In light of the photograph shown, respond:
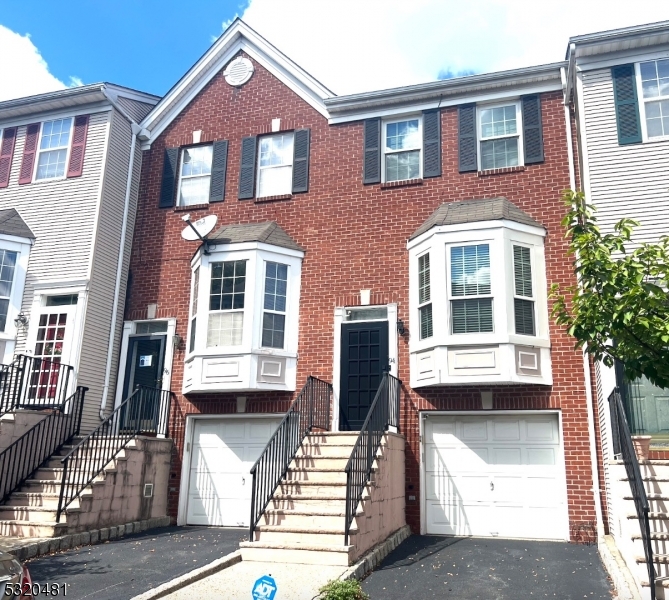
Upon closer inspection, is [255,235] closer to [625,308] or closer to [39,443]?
[39,443]

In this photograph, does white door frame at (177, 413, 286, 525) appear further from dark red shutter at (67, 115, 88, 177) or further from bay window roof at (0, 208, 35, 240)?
dark red shutter at (67, 115, 88, 177)

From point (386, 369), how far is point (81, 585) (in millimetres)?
6024

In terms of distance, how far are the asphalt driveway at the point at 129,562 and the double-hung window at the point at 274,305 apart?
136 inches

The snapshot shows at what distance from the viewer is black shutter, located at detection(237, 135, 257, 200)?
526 inches

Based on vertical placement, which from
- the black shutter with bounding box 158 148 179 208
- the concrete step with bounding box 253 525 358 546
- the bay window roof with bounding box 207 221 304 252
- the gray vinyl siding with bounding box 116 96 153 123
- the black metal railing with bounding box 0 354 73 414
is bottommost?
the concrete step with bounding box 253 525 358 546

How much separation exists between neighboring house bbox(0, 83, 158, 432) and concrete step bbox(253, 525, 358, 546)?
213 inches

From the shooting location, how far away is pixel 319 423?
11375 millimetres

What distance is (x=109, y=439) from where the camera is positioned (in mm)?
10773

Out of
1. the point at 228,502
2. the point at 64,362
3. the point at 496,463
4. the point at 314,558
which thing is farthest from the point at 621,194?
the point at 64,362

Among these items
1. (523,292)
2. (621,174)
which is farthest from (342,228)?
(621,174)

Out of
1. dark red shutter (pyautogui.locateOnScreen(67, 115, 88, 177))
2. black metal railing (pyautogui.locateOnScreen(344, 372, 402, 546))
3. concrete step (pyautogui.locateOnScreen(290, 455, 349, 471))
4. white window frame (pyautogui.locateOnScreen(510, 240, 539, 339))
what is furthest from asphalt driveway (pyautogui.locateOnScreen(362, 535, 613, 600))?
dark red shutter (pyautogui.locateOnScreen(67, 115, 88, 177))

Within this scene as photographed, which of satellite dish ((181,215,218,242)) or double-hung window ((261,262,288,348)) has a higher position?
satellite dish ((181,215,218,242))

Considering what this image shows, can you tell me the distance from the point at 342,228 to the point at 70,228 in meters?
5.63

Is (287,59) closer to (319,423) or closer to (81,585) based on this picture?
(319,423)
